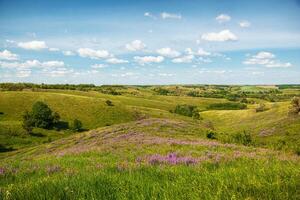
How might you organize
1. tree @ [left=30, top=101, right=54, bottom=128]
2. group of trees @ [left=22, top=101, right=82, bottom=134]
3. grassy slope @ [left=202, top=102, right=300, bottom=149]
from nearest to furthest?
grassy slope @ [left=202, top=102, right=300, bottom=149] < group of trees @ [left=22, top=101, right=82, bottom=134] < tree @ [left=30, top=101, right=54, bottom=128]

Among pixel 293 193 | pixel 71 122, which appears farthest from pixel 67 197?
pixel 71 122

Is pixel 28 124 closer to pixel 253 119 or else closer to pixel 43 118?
pixel 43 118

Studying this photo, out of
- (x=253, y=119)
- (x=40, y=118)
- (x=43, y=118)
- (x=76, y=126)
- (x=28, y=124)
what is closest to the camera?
(x=28, y=124)

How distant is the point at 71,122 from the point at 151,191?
11372 centimetres

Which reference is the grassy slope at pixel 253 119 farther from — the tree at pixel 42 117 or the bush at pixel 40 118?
the tree at pixel 42 117

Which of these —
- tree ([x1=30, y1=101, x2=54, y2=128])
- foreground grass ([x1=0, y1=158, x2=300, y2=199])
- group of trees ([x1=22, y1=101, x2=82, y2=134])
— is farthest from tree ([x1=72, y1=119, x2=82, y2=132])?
foreground grass ([x1=0, y1=158, x2=300, y2=199])

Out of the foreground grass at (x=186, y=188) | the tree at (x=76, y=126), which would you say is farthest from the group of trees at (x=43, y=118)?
the foreground grass at (x=186, y=188)

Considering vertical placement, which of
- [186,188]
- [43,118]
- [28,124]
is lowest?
[28,124]

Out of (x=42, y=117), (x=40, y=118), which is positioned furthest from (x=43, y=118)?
Result: (x=40, y=118)

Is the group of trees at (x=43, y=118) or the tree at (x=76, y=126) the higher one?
the group of trees at (x=43, y=118)

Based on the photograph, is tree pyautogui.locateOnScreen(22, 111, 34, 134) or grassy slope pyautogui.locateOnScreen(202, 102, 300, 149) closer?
grassy slope pyautogui.locateOnScreen(202, 102, 300, 149)

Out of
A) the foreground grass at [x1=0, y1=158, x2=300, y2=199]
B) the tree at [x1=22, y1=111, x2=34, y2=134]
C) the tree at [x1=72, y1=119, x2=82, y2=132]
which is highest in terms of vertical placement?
the foreground grass at [x1=0, y1=158, x2=300, y2=199]

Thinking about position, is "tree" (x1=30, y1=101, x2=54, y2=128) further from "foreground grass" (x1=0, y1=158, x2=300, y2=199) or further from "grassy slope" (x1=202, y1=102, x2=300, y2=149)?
"foreground grass" (x1=0, y1=158, x2=300, y2=199)

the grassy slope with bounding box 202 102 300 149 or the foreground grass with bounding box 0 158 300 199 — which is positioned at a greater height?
the foreground grass with bounding box 0 158 300 199
